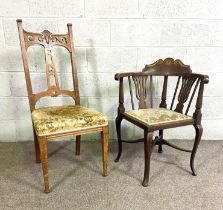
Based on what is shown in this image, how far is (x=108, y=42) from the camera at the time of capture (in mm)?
2123

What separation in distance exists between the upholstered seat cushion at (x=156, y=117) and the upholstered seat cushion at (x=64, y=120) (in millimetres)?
245

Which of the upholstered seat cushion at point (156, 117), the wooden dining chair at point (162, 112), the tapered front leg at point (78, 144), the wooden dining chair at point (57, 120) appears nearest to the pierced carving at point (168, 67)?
the wooden dining chair at point (162, 112)

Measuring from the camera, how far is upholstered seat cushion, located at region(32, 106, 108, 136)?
1.43 metres

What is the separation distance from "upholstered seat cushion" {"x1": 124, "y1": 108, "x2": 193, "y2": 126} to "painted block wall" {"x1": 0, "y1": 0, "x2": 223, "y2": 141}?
606mm

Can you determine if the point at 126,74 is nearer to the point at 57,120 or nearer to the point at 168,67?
the point at 168,67

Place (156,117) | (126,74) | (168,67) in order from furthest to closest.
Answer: (168,67), (126,74), (156,117)

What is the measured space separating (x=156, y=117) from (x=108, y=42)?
909 mm

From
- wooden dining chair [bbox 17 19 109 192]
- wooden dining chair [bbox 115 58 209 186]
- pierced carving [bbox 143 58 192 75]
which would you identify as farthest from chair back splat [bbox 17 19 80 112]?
pierced carving [bbox 143 58 192 75]

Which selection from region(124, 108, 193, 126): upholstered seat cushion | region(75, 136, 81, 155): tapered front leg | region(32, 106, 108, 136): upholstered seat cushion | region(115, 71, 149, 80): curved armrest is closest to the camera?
region(32, 106, 108, 136): upholstered seat cushion

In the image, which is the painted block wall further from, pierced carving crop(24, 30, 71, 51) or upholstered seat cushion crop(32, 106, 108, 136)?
upholstered seat cushion crop(32, 106, 108, 136)

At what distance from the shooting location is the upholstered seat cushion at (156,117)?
1.53 meters

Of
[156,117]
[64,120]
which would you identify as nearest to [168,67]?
[156,117]

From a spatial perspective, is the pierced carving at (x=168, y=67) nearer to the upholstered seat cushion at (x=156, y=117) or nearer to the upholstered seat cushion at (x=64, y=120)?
the upholstered seat cushion at (x=156, y=117)

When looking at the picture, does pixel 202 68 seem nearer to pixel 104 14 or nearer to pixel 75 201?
pixel 104 14
